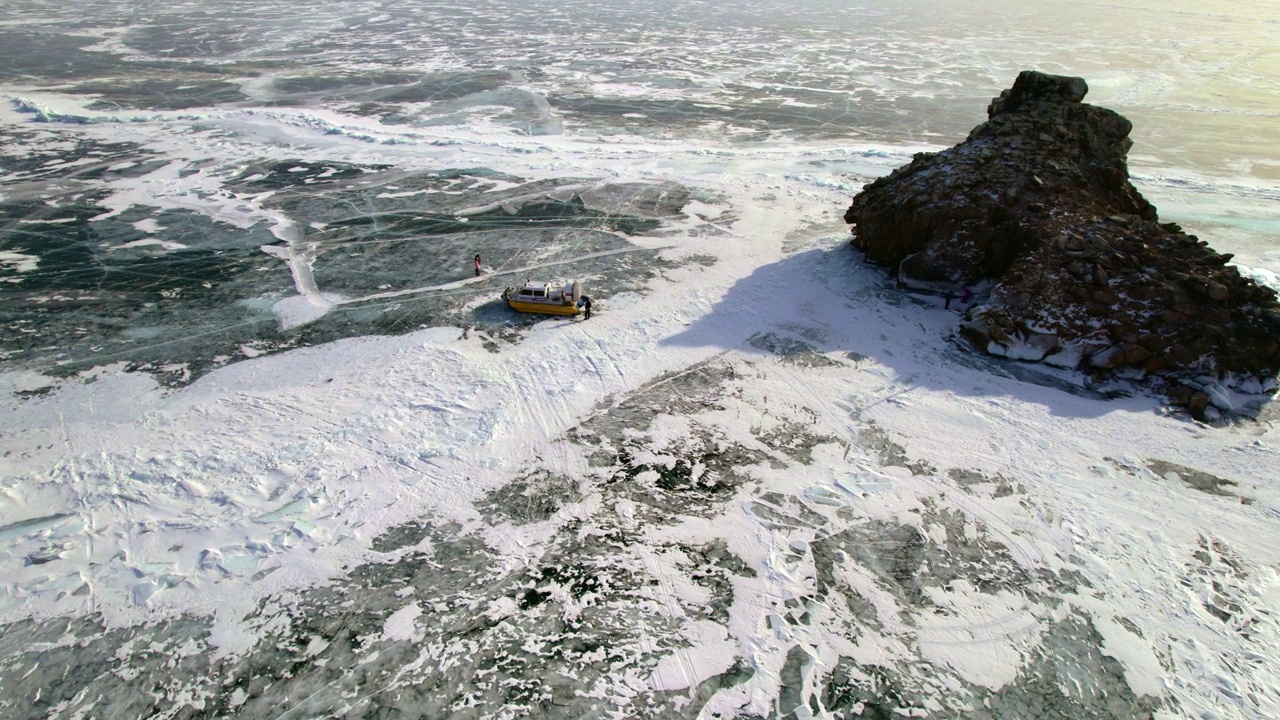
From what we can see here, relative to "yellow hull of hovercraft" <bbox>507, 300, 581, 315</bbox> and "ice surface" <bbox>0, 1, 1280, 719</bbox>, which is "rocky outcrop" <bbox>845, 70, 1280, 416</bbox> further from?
"yellow hull of hovercraft" <bbox>507, 300, 581, 315</bbox>

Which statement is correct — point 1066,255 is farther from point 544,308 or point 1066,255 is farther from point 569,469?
point 569,469

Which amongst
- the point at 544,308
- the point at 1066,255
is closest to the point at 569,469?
the point at 544,308

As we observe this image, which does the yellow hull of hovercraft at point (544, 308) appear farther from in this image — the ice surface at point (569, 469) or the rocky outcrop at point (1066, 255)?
the rocky outcrop at point (1066, 255)

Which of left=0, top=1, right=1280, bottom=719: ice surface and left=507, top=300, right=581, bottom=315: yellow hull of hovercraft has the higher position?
left=507, top=300, right=581, bottom=315: yellow hull of hovercraft

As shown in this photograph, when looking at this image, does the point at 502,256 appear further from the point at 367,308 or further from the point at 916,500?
the point at 916,500

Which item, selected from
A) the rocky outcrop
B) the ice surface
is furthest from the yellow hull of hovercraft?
the rocky outcrop

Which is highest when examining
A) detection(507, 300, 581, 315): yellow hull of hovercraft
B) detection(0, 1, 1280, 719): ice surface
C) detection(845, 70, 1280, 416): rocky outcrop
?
detection(845, 70, 1280, 416): rocky outcrop

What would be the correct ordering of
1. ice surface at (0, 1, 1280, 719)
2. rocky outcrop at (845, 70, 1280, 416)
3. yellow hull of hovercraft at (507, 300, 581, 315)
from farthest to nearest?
yellow hull of hovercraft at (507, 300, 581, 315) < rocky outcrop at (845, 70, 1280, 416) < ice surface at (0, 1, 1280, 719)
